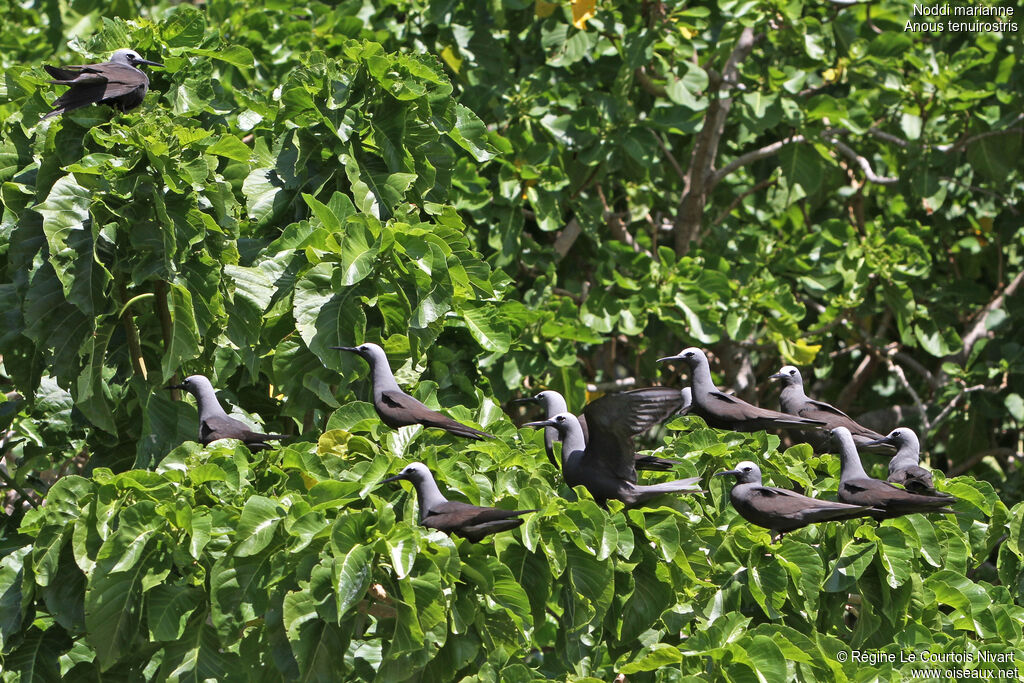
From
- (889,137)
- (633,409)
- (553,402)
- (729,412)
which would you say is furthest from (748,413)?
(889,137)

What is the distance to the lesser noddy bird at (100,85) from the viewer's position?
13.1 feet

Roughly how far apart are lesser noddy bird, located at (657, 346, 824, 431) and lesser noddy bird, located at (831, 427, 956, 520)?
1.74 feet

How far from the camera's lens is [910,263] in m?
6.34

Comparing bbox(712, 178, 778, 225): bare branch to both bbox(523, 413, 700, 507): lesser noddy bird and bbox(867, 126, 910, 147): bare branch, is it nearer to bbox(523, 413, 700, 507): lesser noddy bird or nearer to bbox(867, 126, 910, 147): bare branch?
bbox(867, 126, 910, 147): bare branch

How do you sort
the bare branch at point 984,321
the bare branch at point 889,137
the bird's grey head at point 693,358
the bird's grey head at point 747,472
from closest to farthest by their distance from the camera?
the bird's grey head at point 747,472 < the bird's grey head at point 693,358 < the bare branch at point 889,137 < the bare branch at point 984,321

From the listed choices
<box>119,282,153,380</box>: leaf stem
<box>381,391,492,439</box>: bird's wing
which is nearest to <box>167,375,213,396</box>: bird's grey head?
<box>119,282,153,380</box>: leaf stem

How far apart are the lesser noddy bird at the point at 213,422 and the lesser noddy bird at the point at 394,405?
0.36m

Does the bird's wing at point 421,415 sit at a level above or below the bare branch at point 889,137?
below

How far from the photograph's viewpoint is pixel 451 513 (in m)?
3.10

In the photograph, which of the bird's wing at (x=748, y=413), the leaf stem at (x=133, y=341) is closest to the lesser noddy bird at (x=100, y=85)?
the leaf stem at (x=133, y=341)

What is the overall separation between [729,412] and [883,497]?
1.14 meters

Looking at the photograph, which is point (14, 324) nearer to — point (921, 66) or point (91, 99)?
point (91, 99)

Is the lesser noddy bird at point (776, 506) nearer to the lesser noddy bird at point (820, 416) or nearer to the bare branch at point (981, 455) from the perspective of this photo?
the lesser noddy bird at point (820, 416)

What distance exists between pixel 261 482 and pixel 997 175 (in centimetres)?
474
